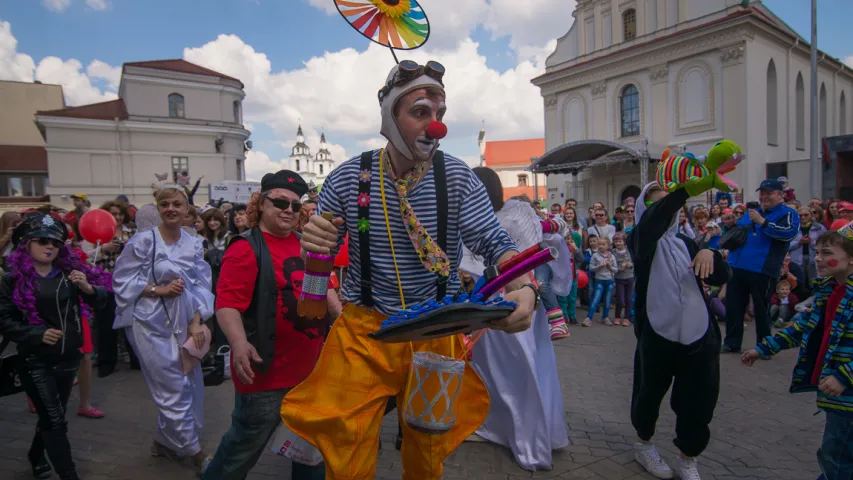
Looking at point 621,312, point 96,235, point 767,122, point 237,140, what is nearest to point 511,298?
point 96,235

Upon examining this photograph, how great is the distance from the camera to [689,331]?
326 cm

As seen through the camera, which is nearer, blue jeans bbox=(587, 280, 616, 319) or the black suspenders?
the black suspenders

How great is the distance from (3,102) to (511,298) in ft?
193

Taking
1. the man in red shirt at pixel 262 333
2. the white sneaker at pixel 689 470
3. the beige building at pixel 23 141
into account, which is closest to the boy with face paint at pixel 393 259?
the man in red shirt at pixel 262 333

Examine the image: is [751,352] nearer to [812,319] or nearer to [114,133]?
[812,319]

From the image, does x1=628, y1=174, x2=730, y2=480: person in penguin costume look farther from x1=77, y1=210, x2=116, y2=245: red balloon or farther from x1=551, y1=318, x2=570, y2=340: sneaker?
x1=77, y1=210, x2=116, y2=245: red balloon

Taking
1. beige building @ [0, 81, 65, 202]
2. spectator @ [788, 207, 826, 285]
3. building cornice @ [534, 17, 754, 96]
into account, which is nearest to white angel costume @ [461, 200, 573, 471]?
spectator @ [788, 207, 826, 285]

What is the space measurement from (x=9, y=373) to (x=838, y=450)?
5030mm

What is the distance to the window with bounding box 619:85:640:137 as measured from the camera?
Answer: 27.1m

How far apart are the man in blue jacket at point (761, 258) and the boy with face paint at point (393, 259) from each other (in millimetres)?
5967

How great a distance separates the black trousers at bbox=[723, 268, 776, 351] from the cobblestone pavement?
0.67 metres

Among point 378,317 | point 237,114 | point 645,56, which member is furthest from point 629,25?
point 378,317

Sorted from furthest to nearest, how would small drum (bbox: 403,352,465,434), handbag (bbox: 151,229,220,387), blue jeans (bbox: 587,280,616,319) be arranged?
blue jeans (bbox: 587,280,616,319) < handbag (bbox: 151,229,220,387) < small drum (bbox: 403,352,465,434)

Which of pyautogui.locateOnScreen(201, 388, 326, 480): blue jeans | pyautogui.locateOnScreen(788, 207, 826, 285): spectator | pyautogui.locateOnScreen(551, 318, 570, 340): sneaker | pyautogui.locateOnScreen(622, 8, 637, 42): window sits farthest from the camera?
pyautogui.locateOnScreen(622, 8, 637, 42): window
